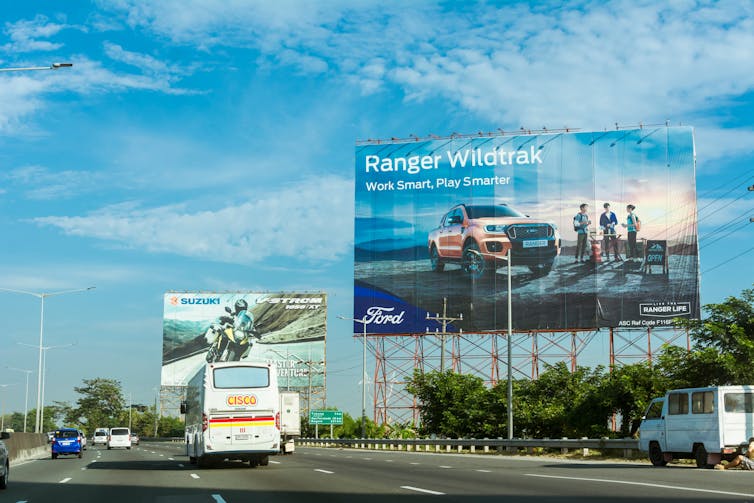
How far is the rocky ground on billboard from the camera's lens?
69.3 m

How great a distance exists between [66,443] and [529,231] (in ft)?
119

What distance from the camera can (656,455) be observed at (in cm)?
2783

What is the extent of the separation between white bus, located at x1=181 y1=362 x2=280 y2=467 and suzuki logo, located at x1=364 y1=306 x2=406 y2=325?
45.1m

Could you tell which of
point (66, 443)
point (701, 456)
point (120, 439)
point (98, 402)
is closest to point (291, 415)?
point (66, 443)

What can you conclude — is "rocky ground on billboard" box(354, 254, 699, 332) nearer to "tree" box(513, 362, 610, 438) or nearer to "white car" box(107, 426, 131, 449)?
"tree" box(513, 362, 610, 438)

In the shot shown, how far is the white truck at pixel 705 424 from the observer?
24500 millimetres

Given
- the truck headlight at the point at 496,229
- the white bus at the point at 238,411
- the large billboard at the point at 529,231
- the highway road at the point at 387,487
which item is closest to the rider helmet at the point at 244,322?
the large billboard at the point at 529,231

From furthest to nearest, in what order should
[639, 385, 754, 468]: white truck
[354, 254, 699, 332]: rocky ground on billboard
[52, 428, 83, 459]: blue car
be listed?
[354, 254, 699, 332]: rocky ground on billboard → [52, 428, 83, 459]: blue car → [639, 385, 754, 468]: white truck

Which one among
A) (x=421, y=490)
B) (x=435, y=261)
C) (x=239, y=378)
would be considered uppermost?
(x=435, y=261)

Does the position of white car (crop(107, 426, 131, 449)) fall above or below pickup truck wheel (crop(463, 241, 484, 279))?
below

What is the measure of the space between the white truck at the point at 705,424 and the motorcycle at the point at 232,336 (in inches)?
2869

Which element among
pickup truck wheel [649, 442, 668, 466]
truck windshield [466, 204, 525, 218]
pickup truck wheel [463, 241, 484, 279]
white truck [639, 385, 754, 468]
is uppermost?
truck windshield [466, 204, 525, 218]

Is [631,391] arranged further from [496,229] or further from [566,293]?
[496,229]

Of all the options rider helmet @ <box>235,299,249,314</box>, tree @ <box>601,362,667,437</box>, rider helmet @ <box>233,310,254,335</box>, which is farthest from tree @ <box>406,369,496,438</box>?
rider helmet @ <box>235,299,249,314</box>
